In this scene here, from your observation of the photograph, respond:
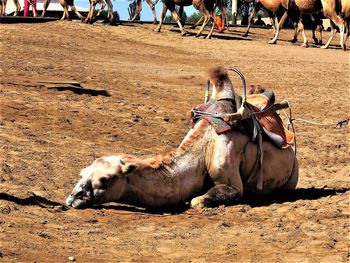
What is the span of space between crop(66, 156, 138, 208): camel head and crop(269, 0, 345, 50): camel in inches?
853

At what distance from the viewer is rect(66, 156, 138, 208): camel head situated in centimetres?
763

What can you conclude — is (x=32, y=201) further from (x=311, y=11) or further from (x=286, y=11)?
(x=286, y=11)

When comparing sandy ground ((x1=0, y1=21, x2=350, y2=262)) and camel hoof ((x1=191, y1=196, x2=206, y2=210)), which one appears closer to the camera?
sandy ground ((x1=0, y1=21, x2=350, y2=262))

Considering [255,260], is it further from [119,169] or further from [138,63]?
[138,63]

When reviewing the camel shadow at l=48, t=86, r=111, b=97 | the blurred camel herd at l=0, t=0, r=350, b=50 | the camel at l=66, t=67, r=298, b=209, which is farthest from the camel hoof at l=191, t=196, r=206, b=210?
the blurred camel herd at l=0, t=0, r=350, b=50

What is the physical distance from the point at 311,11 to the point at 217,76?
22.4 m

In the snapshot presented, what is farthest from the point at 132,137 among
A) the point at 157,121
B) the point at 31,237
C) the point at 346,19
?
the point at 346,19

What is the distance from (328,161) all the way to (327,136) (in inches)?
78.7

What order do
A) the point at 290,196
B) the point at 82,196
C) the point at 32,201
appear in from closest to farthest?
the point at 82,196 < the point at 32,201 < the point at 290,196

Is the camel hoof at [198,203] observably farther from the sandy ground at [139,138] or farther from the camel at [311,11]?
the camel at [311,11]

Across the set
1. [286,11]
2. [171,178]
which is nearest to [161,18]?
[286,11]

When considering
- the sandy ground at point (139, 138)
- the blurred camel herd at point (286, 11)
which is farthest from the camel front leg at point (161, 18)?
the sandy ground at point (139, 138)

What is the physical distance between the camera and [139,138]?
1290cm

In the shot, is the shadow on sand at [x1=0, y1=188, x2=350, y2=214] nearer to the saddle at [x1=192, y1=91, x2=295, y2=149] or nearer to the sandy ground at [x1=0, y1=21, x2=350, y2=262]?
the sandy ground at [x1=0, y1=21, x2=350, y2=262]
